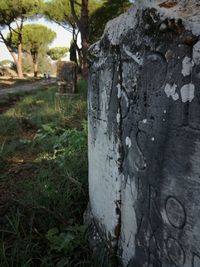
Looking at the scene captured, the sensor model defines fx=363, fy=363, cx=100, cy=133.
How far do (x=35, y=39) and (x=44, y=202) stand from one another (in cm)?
3651

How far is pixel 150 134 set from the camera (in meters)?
1.49

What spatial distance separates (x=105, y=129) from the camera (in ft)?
6.43

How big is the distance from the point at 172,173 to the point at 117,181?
0.53 meters

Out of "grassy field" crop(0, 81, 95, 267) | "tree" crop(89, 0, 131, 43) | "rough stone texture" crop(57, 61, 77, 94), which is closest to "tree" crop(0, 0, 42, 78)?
"tree" crop(89, 0, 131, 43)

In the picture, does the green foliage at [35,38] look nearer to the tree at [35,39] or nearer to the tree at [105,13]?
the tree at [35,39]

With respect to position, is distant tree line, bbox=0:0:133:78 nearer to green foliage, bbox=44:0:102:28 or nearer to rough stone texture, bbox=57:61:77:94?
green foliage, bbox=44:0:102:28

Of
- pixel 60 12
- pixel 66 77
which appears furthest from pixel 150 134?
pixel 60 12

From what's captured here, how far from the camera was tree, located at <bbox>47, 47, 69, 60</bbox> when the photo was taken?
5359 centimetres

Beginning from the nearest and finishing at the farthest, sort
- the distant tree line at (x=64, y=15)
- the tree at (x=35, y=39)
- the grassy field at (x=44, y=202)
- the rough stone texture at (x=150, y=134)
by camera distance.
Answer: the rough stone texture at (x=150, y=134) → the grassy field at (x=44, y=202) → the distant tree line at (x=64, y=15) → the tree at (x=35, y=39)

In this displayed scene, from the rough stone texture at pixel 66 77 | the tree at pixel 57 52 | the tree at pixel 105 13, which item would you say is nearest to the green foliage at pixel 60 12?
the tree at pixel 105 13

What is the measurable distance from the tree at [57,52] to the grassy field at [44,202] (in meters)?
50.2

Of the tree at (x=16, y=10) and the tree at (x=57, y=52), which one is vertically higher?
the tree at (x=16, y=10)

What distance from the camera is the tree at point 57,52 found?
176 feet

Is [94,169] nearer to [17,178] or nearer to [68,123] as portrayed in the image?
[17,178]
